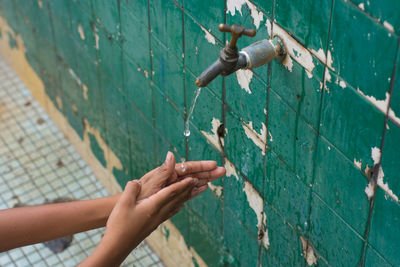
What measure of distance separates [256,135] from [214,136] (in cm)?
36

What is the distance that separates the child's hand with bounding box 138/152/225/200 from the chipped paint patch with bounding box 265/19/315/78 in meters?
0.57

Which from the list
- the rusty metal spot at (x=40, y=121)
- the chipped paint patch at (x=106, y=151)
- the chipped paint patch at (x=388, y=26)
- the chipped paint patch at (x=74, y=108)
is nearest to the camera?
the chipped paint patch at (x=388, y=26)

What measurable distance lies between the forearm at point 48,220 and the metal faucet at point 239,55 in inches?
31.2

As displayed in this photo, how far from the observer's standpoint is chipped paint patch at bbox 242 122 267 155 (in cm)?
230

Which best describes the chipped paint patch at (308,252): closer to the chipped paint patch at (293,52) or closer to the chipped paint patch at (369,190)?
the chipped paint patch at (369,190)

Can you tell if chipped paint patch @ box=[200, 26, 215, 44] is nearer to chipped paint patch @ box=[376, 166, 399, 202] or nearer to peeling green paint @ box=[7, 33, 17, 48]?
chipped paint patch @ box=[376, 166, 399, 202]

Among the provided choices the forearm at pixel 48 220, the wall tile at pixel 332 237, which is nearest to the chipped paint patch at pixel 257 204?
the wall tile at pixel 332 237

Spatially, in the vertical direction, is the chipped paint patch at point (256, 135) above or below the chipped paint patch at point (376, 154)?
below

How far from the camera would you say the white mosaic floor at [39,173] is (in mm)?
3770

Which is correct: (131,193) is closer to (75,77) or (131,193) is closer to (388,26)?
(388,26)

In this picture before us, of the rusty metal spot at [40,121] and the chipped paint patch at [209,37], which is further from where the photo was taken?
the rusty metal spot at [40,121]

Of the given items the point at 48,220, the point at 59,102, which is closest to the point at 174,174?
the point at 48,220

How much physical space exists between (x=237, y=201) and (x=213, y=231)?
1.31ft

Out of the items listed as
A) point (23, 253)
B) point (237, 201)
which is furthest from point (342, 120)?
point (23, 253)
